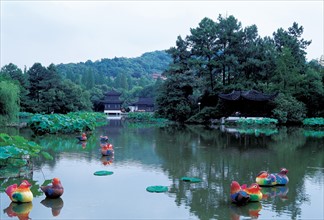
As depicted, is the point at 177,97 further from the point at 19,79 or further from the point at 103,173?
the point at 103,173

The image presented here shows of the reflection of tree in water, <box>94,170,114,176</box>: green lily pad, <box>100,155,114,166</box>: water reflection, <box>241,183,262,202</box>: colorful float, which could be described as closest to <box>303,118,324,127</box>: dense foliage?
the reflection of tree in water

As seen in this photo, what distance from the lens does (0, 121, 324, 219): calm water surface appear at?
6488 mm

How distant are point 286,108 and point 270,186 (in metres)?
21.8

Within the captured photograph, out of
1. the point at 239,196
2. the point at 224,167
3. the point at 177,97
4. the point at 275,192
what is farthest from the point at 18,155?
the point at 177,97

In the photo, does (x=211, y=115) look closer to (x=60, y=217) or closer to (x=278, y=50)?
(x=278, y=50)

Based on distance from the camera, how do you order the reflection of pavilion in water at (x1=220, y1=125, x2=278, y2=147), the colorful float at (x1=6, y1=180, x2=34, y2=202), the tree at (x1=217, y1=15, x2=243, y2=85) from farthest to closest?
the tree at (x1=217, y1=15, x2=243, y2=85), the reflection of pavilion in water at (x1=220, y1=125, x2=278, y2=147), the colorful float at (x1=6, y1=180, x2=34, y2=202)

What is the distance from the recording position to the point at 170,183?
8.63m

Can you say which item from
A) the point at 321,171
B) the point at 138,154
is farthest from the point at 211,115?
the point at 321,171

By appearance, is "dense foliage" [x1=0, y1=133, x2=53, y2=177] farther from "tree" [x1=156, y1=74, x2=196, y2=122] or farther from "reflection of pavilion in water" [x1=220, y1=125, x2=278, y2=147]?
"tree" [x1=156, y1=74, x2=196, y2=122]

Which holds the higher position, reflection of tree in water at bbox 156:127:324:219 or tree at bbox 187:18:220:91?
tree at bbox 187:18:220:91

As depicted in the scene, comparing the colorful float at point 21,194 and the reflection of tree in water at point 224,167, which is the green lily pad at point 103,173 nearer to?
the reflection of tree in water at point 224,167

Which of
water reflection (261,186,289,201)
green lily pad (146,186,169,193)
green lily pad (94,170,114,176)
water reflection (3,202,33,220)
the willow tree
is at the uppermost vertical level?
the willow tree

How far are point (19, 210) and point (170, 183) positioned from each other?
3.37 meters

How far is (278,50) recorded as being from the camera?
36.0 meters
